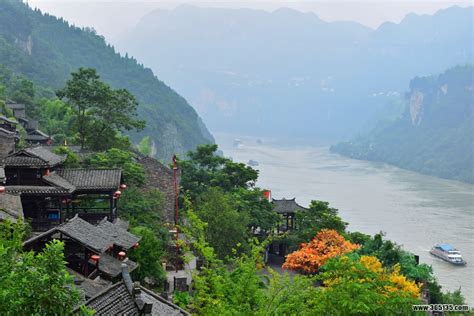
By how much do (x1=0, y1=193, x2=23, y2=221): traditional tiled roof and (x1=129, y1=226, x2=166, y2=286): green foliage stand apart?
3811mm

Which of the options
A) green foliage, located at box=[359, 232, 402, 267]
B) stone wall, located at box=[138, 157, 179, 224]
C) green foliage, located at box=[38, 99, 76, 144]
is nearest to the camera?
green foliage, located at box=[359, 232, 402, 267]

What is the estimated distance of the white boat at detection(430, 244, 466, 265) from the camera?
4856 cm

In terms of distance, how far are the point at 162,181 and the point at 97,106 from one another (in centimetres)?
549

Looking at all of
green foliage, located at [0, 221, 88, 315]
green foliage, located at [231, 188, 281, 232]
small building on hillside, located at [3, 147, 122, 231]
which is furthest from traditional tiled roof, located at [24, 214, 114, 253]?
green foliage, located at [231, 188, 281, 232]

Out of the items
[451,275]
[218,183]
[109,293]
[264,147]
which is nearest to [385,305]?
[109,293]

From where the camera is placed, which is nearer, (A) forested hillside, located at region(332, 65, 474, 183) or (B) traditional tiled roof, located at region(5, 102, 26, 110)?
(B) traditional tiled roof, located at region(5, 102, 26, 110)

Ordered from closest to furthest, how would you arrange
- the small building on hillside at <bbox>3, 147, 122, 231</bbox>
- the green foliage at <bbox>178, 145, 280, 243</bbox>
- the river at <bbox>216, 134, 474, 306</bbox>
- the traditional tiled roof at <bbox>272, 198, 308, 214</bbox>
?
1. the small building on hillside at <bbox>3, 147, 122, 231</bbox>
2. the green foliage at <bbox>178, 145, 280, 243</bbox>
3. the traditional tiled roof at <bbox>272, 198, 308, 214</bbox>
4. the river at <bbox>216, 134, 474, 306</bbox>

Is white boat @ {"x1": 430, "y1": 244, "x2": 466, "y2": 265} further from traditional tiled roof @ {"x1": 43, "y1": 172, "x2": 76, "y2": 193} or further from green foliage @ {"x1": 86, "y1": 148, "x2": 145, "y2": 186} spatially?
traditional tiled roof @ {"x1": 43, "y1": 172, "x2": 76, "y2": 193}

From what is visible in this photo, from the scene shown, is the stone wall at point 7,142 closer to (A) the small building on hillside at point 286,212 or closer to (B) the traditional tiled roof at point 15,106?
(A) the small building on hillside at point 286,212

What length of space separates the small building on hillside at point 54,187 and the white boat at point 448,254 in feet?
102

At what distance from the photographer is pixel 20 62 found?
84625 mm

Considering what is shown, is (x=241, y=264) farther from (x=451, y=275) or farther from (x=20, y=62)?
(x=20, y=62)

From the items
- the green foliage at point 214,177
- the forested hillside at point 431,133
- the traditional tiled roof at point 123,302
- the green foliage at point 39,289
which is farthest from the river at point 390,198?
the green foliage at point 39,289

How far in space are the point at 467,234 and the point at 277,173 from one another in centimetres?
4264
